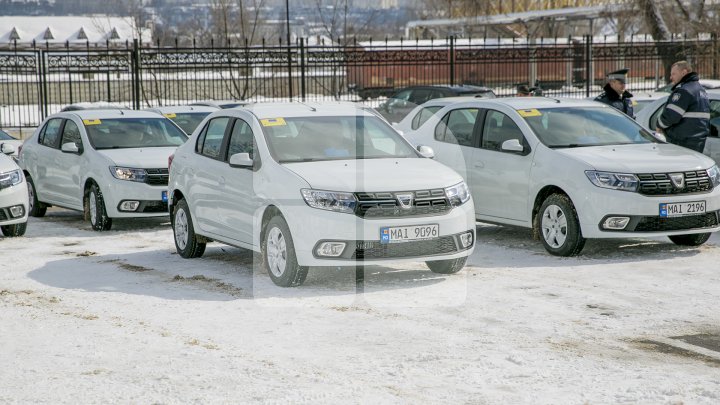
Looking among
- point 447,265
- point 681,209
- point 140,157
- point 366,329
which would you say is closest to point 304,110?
point 447,265

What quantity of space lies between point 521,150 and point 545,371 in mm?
5161

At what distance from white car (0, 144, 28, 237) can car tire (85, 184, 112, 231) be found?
0.94 metres

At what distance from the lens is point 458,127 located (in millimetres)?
12523

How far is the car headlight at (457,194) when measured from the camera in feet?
30.1

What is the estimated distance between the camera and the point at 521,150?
11281 millimetres

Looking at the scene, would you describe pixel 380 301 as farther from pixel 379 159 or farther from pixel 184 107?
pixel 184 107

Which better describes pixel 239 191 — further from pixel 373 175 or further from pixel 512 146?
pixel 512 146

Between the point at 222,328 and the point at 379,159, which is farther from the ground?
the point at 379,159

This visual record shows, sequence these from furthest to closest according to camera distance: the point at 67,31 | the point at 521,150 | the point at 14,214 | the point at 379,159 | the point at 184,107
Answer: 1. the point at 67,31
2. the point at 184,107
3. the point at 14,214
4. the point at 521,150
5. the point at 379,159

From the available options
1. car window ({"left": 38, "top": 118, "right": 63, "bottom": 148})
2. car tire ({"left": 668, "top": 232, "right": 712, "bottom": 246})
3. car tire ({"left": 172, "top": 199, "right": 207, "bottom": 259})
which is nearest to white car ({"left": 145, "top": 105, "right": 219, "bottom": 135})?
car window ({"left": 38, "top": 118, "right": 63, "bottom": 148})

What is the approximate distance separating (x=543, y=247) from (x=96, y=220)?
5.86 meters

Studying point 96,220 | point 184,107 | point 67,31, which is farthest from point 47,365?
point 67,31

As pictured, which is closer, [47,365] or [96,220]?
[47,365]

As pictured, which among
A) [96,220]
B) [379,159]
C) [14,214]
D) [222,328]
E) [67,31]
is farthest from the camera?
[67,31]
